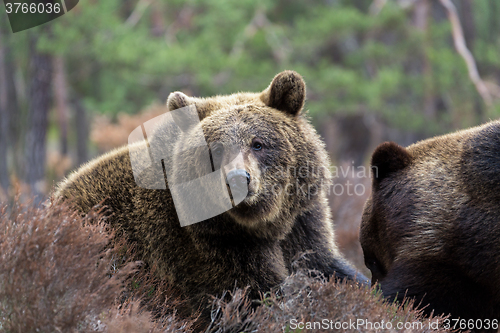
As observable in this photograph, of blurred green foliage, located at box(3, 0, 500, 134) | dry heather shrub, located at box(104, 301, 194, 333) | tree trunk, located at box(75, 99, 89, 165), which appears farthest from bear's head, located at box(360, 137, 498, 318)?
tree trunk, located at box(75, 99, 89, 165)

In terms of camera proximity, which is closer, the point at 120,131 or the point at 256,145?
the point at 256,145

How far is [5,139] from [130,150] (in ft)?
64.6

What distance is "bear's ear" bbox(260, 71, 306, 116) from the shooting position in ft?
13.7

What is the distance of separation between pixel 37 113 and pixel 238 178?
30.8ft

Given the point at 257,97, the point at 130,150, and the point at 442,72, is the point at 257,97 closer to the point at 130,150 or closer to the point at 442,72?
the point at 130,150

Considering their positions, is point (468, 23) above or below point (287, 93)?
above

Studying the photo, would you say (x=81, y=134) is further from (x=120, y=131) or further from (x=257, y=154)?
(x=257, y=154)

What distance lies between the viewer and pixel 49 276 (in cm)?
283

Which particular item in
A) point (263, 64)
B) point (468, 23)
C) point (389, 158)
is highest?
point (263, 64)

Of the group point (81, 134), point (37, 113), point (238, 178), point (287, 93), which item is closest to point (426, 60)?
point (37, 113)

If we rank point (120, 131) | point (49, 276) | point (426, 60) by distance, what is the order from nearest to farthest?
point (49, 276)
point (120, 131)
point (426, 60)

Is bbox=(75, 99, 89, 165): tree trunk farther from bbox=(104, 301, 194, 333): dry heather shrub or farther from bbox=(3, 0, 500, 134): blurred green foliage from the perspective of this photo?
bbox=(104, 301, 194, 333): dry heather shrub

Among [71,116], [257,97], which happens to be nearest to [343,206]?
[257,97]

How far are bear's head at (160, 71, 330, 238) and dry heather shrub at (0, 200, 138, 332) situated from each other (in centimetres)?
108
